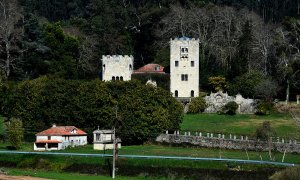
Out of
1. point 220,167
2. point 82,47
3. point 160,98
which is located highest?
point 82,47

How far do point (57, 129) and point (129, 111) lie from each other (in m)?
7.35

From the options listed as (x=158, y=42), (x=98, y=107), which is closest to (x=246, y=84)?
(x=98, y=107)

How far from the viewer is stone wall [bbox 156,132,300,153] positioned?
6996cm

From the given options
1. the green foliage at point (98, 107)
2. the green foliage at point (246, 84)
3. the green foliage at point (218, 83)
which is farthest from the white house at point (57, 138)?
the green foliage at point (218, 83)

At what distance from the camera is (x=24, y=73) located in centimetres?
9862

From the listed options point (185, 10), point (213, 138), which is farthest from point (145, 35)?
point (213, 138)

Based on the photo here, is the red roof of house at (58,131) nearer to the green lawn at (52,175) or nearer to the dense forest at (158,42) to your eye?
the green lawn at (52,175)

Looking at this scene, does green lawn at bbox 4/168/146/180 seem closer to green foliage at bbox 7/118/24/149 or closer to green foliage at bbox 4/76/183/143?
green foliage at bbox 7/118/24/149

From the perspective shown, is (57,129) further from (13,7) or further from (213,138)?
(13,7)

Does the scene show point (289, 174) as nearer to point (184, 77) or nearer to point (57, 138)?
point (57, 138)

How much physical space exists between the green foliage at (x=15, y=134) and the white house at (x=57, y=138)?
5.14 ft

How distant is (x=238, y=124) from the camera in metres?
81.8

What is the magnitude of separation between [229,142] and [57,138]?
16.0 m

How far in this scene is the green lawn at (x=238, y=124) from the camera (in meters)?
77.4
